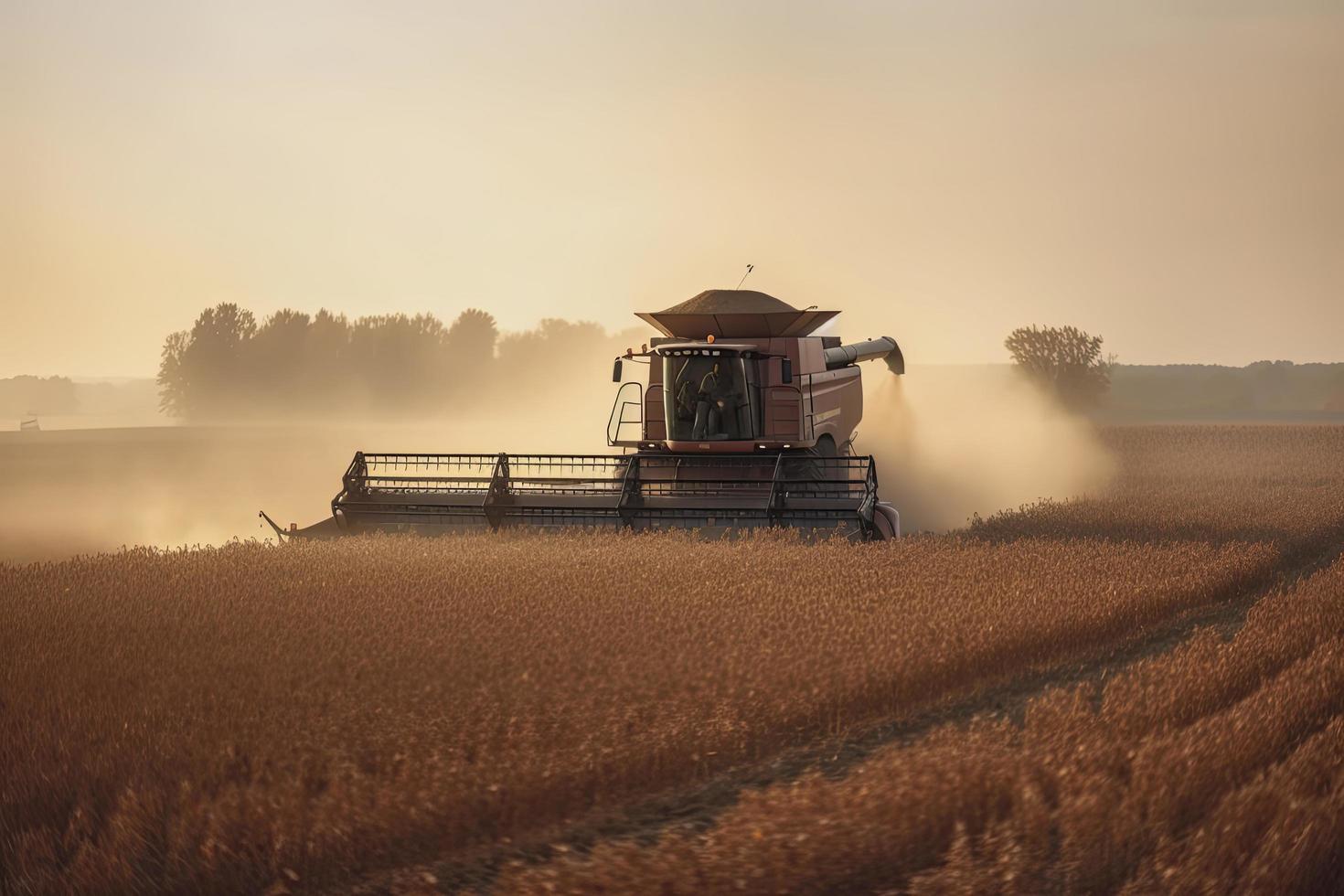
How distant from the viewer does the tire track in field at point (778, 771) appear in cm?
498

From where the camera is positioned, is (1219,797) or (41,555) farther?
(41,555)

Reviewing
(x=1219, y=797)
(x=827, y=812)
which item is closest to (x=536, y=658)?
(x=827, y=812)

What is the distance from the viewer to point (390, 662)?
720 centimetres

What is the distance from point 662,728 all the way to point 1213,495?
17163 mm

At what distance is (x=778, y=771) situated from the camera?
629 centimetres

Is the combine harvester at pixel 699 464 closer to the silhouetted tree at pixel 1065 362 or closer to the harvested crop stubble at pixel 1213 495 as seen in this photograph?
the harvested crop stubble at pixel 1213 495

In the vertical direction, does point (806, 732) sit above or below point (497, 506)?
below

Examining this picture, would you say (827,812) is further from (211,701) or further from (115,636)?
(115,636)

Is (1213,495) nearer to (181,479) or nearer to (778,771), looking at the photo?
(778,771)

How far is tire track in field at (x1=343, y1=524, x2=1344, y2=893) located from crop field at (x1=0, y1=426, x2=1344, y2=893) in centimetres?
2

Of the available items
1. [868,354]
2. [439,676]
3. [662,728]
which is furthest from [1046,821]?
[868,354]

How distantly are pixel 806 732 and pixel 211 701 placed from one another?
2918 millimetres

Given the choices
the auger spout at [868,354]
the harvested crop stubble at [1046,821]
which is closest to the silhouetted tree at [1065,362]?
the auger spout at [868,354]

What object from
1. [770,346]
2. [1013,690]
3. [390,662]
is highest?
[770,346]
